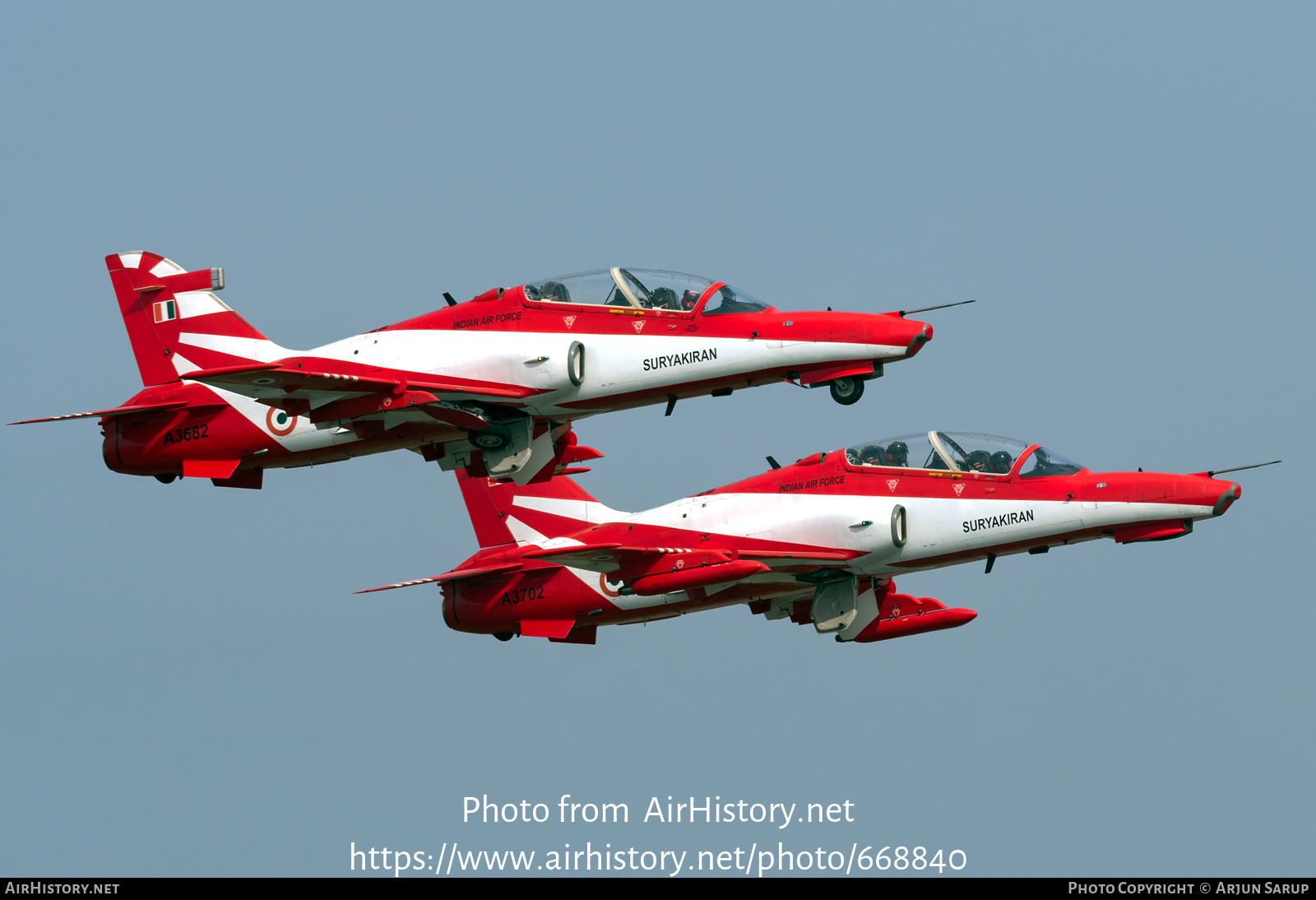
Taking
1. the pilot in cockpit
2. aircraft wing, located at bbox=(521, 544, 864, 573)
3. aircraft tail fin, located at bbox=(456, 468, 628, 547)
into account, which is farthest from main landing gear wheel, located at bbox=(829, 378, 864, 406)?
aircraft tail fin, located at bbox=(456, 468, 628, 547)

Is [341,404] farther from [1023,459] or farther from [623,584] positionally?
[1023,459]

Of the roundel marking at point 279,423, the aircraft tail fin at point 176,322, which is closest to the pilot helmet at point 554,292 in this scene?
the roundel marking at point 279,423

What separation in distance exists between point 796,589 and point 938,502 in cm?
418

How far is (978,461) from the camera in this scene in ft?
142

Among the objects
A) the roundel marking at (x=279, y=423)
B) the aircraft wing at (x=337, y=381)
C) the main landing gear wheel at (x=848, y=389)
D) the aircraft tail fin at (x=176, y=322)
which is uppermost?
the aircraft tail fin at (x=176, y=322)

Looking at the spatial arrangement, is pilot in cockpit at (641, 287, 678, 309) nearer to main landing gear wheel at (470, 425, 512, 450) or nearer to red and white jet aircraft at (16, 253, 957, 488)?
red and white jet aircraft at (16, 253, 957, 488)

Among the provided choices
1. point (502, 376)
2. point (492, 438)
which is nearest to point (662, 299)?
point (502, 376)

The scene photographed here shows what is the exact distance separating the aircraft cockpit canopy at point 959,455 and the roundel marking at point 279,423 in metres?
10.8

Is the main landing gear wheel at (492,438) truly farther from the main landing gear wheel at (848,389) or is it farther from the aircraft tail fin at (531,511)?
the main landing gear wheel at (848,389)

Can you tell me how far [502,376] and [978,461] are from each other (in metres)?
9.38

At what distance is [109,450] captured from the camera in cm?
4381

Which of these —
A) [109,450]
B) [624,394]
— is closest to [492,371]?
[624,394]

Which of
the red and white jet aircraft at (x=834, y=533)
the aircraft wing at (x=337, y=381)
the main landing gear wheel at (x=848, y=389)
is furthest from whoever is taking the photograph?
the red and white jet aircraft at (x=834, y=533)

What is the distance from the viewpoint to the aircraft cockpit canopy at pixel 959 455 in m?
43.0
